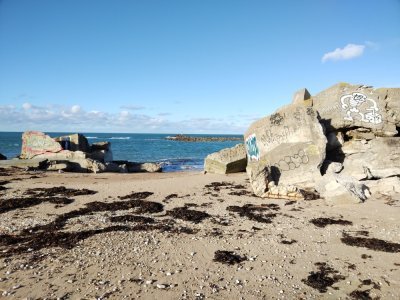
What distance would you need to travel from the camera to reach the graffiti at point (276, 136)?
12625 mm

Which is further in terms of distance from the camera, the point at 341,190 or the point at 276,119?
the point at 276,119

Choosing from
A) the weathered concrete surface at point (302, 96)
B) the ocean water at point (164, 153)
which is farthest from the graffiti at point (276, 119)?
the ocean water at point (164, 153)

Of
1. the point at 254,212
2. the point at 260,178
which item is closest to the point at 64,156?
the point at 260,178

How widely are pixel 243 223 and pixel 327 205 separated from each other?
3.15 metres

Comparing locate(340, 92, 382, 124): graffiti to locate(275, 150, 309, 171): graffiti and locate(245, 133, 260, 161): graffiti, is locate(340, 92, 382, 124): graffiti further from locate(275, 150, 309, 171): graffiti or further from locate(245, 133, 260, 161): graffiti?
locate(245, 133, 260, 161): graffiti

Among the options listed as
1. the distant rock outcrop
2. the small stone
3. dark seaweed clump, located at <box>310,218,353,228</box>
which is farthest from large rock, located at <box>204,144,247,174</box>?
the small stone

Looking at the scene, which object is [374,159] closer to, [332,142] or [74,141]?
[332,142]

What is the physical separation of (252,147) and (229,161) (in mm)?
2488

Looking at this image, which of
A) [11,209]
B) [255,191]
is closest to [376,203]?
[255,191]

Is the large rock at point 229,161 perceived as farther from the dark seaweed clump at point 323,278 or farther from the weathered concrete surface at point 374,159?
the dark seaweed clump at point 323,278

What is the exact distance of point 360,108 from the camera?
41.3 feet

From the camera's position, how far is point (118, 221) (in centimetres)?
820

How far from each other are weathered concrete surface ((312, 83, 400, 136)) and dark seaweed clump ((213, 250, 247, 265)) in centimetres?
875

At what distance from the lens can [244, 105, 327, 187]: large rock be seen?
1158 centimetres
